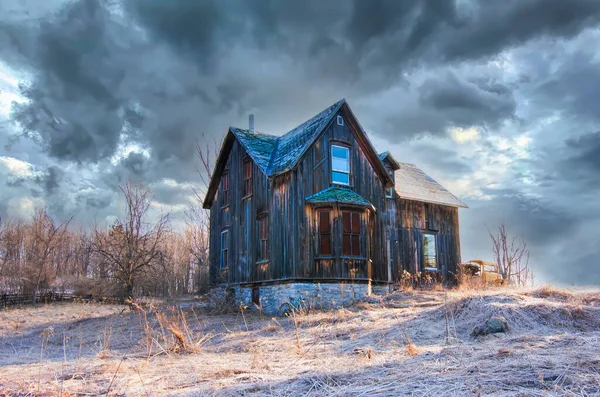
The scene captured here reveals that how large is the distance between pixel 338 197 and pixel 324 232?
1.41m

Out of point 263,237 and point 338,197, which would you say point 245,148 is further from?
point 338,197

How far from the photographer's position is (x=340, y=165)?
20.0 metres

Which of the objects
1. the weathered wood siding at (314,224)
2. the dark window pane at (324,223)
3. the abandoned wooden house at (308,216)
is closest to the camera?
the weathered wood siding at (314,224)

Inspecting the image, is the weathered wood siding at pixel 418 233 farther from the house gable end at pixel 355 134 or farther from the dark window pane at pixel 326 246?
the dark window pane at pixel 326 246

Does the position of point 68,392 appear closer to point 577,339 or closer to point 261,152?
point 577,339

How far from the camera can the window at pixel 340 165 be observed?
779 inches

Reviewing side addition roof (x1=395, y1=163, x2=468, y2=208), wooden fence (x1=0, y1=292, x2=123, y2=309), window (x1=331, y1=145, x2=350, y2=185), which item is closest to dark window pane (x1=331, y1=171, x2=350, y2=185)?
window (x1=331, y1=145, x2=350, y2=185)

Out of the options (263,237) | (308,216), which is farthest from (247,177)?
(308,216)

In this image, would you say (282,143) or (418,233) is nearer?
(282,143)

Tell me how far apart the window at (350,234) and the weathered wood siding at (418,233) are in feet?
19.5

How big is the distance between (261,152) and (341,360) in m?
14.8

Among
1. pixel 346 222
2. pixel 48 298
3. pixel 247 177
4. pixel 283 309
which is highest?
pixel 247 177

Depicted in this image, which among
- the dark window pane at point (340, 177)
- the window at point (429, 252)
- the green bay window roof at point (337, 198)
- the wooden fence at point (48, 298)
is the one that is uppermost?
the dark window pane at point (340, 177)

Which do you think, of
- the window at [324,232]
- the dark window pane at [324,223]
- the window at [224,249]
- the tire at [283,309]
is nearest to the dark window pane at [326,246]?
the window at [324,232]
